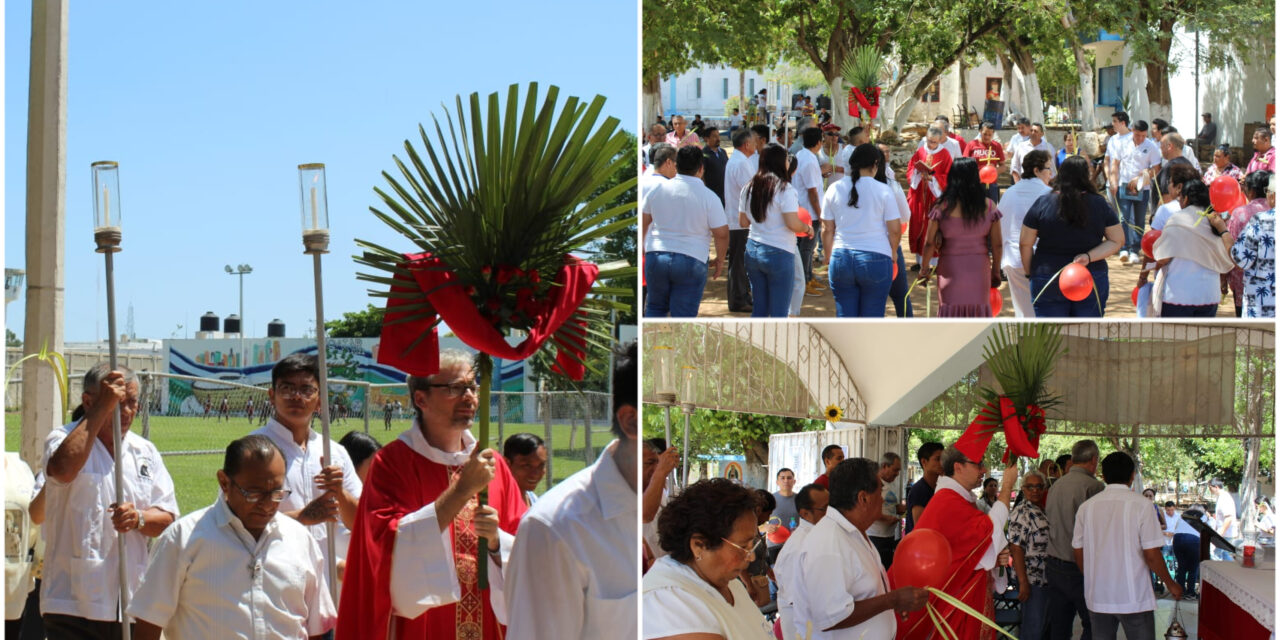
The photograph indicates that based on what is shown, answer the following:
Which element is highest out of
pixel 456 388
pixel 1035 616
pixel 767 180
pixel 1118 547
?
pixel 767 180

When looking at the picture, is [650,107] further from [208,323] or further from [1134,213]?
[208,323]

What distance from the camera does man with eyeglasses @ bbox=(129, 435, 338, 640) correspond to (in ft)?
9.66

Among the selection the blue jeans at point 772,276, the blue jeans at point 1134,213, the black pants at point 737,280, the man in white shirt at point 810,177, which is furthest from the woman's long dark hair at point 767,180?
the blue jeans at point 1134,213

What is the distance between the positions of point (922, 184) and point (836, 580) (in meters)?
4.47

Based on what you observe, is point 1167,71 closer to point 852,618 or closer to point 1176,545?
point 1176,545

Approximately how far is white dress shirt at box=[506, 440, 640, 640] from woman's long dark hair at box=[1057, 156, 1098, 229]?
10.00 feet

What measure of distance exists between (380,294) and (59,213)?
7.51ft

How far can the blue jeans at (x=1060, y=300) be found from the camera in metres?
5.22

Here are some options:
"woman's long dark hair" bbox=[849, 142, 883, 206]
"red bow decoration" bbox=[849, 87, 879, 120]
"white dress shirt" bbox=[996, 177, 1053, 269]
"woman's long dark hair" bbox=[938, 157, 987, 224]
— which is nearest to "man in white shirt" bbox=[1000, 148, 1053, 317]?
"white dress shirt" bbox=[996, 177, 1053, 269]

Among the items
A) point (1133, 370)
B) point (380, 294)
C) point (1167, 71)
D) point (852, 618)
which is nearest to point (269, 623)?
point (380, 294)

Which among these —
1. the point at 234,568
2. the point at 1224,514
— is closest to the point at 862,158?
the point at 1224,514

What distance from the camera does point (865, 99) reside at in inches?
242

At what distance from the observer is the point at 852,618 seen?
3.41m

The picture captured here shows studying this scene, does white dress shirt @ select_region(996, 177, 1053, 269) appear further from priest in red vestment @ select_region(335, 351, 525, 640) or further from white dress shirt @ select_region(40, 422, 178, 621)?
white dress shirt @ select_region(40, 422, 178, 621)
